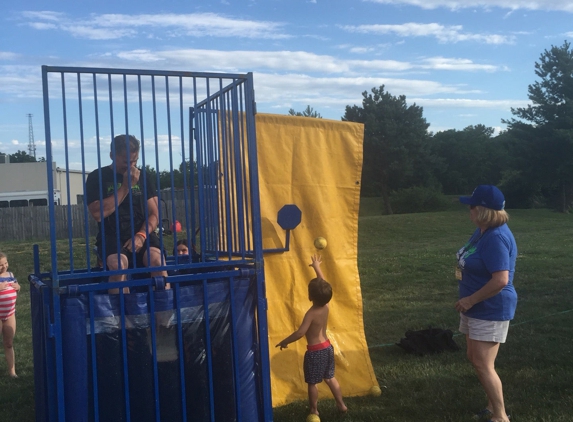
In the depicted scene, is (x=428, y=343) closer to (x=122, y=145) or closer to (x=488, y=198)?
(x=488, y=198)

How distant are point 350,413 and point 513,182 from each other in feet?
136

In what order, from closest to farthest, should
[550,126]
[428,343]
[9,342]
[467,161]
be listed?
[9,342]
[428,343]
[550,126]
[467,161]

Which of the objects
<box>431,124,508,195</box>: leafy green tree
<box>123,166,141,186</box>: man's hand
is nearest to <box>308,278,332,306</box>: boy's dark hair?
<box>123,166,141,186</box>: man's hand

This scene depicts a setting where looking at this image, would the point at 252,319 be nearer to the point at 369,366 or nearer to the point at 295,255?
the point at 295,255

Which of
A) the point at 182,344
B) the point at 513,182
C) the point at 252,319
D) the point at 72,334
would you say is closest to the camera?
the point at 72,334

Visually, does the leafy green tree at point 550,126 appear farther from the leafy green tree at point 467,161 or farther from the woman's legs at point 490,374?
the woman's legs at point 490,374

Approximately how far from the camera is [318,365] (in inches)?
188

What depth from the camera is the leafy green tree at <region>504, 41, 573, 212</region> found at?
3547cm

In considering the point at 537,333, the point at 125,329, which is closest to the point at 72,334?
the point at 125,329

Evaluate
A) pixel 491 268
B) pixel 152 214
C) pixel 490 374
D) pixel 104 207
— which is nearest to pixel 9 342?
pixel 152 214

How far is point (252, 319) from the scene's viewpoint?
4.14 meters

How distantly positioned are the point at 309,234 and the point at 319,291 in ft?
1.97

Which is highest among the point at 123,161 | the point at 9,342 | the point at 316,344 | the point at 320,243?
the point at 123,161


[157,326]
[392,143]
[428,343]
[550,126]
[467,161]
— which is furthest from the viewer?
[467,161]
